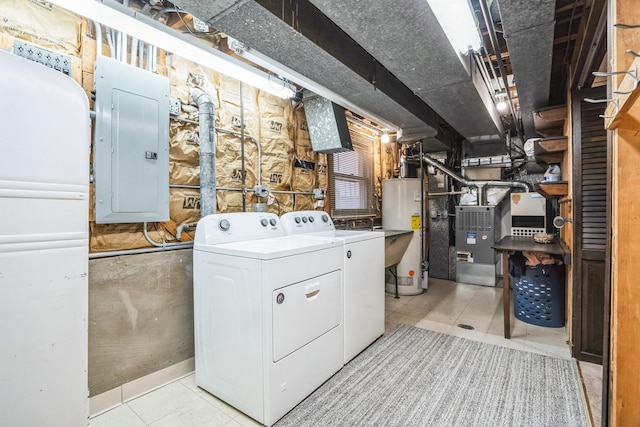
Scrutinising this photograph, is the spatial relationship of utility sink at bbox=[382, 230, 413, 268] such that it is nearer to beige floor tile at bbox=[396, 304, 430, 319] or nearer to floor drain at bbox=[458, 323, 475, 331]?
beige floor tile at bbox=[396, 304, 430, 319]

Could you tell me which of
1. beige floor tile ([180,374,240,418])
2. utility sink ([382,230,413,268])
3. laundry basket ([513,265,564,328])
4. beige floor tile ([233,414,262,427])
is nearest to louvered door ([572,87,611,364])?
laundry basket ([513,265,564,328])

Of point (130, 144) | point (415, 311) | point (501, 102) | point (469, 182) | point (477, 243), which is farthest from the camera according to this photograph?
point (469, 182)

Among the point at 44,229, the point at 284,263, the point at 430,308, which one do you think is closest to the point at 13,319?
the point at 44,229

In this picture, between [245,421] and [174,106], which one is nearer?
[245,421]

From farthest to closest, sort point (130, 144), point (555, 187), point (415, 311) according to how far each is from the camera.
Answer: point (415, 311) → point (555, 187) → point (130, 144)

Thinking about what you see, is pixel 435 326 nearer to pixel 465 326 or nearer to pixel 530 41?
pixel 465 326

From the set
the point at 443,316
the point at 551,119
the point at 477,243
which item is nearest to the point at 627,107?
the point at 551,119

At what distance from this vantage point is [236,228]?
7.25 ft

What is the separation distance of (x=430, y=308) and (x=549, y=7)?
121 inches

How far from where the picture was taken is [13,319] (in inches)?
47.2

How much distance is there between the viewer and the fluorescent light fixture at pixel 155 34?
1.42 metres

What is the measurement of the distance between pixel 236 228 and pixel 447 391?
182cm

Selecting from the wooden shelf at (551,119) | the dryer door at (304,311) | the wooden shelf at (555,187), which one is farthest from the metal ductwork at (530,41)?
the dryer door at (304,311)

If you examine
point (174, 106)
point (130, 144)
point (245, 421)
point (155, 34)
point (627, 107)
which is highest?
point (155, 34)
